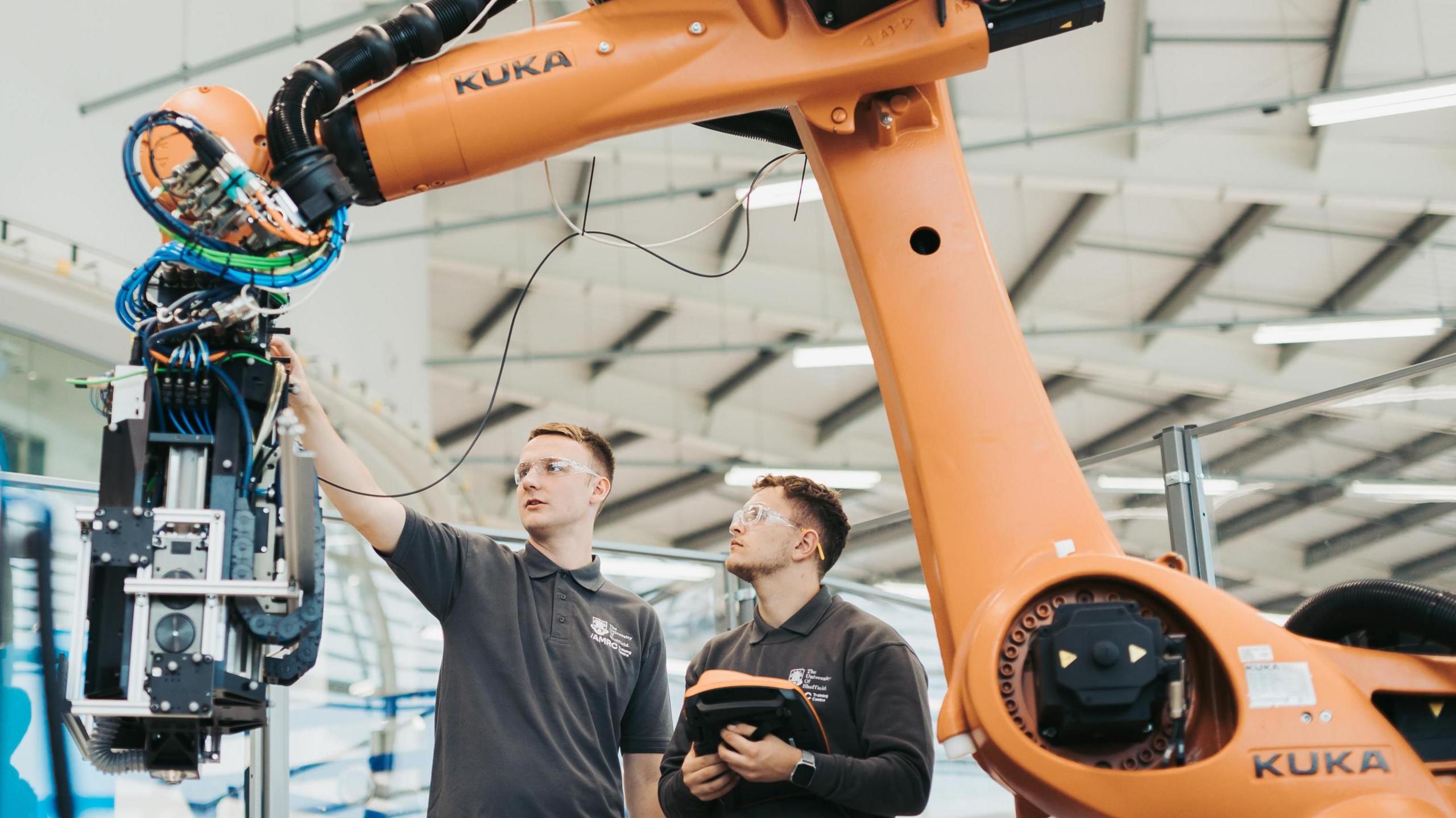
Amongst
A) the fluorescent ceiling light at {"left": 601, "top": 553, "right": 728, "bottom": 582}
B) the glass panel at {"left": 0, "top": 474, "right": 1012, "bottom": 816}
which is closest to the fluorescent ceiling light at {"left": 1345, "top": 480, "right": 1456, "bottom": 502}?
the glass panel at {"left": 0, "top": 474, "right": 1012, "bottom": 816}

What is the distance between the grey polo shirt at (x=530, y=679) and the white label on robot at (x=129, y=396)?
3.45 feet

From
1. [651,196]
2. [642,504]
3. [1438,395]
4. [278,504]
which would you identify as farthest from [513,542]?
[642,504]

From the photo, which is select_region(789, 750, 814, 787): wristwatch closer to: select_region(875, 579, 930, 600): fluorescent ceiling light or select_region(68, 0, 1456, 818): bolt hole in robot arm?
select_region(68, 0, 1456, 818): bolt hole in robot arm

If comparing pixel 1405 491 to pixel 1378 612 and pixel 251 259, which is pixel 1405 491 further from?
pixel 251 259

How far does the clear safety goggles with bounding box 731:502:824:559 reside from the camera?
3.61m

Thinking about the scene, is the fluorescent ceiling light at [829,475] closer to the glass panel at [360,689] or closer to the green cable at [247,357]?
the glass panel at [360,689]

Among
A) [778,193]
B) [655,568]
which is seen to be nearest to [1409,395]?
[655,568]

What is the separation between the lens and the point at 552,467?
11.9ft

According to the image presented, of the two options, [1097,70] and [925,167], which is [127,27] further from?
[925,167]

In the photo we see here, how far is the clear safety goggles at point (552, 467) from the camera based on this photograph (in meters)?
3.62

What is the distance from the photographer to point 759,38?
2.51 meters

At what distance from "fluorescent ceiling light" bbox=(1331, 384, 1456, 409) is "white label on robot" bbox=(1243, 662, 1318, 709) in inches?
56.7

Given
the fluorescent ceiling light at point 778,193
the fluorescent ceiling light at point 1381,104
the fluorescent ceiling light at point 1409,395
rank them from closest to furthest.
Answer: the fluorescent ceiling light at point 1409,395
the fluorescent ceiling light at point 1381,104
the fluorescent ceiling light at point 778,193

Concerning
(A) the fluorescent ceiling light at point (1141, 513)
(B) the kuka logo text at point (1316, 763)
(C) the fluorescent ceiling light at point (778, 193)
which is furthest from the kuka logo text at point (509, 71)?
(C) the fluorescent ceiling light at point (778, 193)
